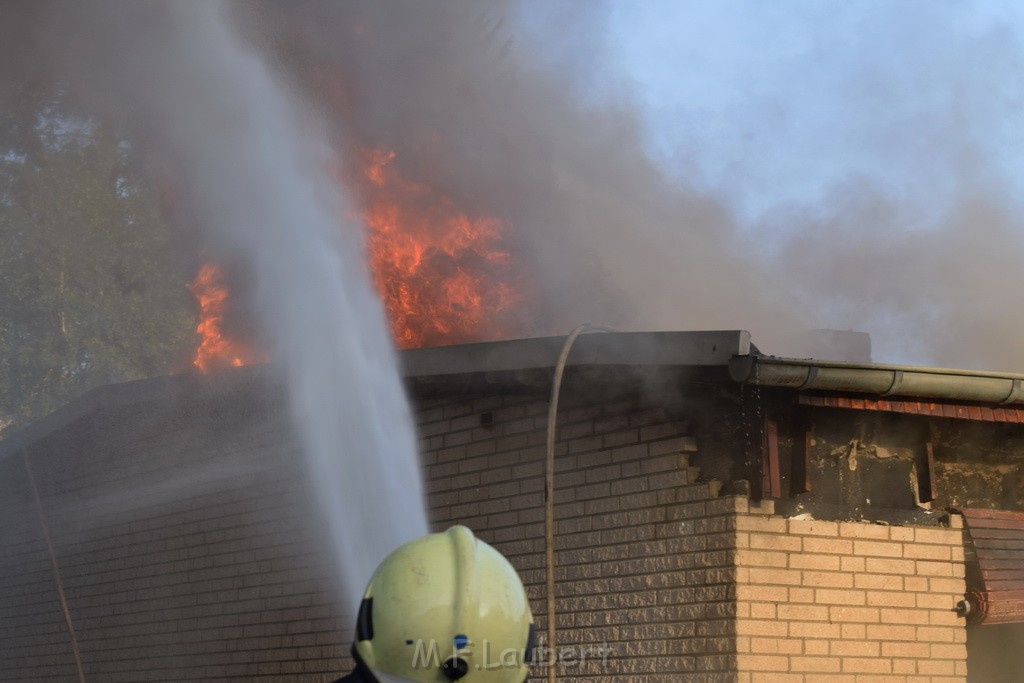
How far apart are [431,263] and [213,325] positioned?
9.47 feet

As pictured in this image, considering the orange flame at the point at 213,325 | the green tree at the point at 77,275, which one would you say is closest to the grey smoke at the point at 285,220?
the orange flame at the point at 213,325

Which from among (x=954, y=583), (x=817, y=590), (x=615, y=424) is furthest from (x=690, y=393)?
(x=954, y=583)

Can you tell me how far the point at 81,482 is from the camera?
1325 centimetres

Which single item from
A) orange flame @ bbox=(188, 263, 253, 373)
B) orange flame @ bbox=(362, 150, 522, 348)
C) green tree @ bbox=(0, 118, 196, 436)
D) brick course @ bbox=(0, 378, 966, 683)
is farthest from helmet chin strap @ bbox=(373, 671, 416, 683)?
green tree @ bbox=(0, 118, 196, 436)

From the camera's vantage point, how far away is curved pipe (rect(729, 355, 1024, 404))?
23.3 feet

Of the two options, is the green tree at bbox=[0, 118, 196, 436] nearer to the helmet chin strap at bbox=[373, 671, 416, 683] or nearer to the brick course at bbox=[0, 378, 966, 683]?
the brick course at bbox=[0, 378, 966, 683]

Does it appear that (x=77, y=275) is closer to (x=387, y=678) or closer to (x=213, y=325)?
(x=213, y=325)

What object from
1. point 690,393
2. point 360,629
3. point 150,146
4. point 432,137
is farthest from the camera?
point 150,146

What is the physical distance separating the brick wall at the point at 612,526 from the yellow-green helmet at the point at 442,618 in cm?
456

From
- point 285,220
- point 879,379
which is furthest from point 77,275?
point 879,379

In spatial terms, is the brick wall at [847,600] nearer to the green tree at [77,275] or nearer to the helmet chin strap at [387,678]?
the helmet chin strap at [387,678]

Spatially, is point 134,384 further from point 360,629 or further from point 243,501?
point 360,629

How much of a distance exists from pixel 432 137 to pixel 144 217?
17317mm

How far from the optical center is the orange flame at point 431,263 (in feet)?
41.2
